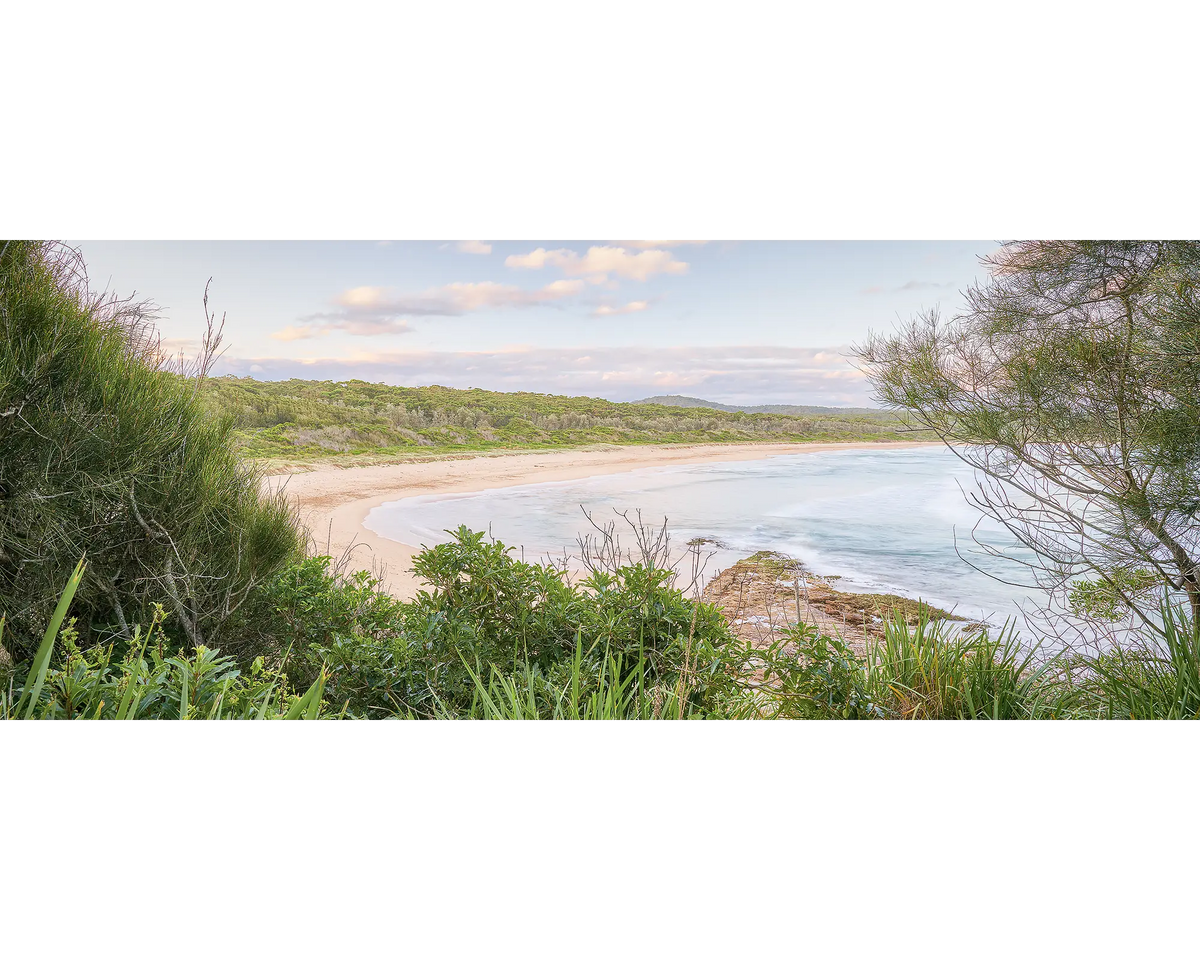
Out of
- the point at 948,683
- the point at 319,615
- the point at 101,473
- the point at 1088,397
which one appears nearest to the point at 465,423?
the point at 319,615

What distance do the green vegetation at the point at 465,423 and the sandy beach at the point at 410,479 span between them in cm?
110

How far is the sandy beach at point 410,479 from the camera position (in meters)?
7.09

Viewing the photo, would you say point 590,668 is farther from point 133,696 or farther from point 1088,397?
point 1088,397

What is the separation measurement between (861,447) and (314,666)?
26.4m

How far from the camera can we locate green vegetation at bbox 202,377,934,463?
15.4 metres

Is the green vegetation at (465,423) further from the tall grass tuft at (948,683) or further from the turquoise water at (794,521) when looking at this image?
the tall grass tuft at (948,683)

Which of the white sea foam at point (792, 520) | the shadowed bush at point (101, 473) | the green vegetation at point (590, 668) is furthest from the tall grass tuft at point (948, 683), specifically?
the white sea foam at point (792, 520)

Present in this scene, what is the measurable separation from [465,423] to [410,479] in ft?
24.8

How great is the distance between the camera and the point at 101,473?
8.63 feet

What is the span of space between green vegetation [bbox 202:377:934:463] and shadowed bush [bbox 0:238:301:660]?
7.19 meters
